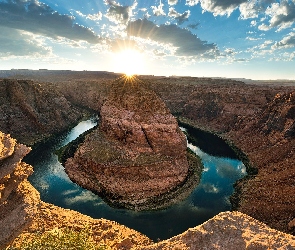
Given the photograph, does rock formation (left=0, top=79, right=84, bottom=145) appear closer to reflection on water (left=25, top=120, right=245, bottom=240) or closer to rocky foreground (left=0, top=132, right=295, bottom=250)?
reflection on water (left=25, top=120, right=245, bottom=240)

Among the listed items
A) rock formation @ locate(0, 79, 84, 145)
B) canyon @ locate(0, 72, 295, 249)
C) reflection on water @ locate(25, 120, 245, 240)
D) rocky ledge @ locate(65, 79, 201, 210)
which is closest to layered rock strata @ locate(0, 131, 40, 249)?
canyon @ locate(0, 72, 295, 249)

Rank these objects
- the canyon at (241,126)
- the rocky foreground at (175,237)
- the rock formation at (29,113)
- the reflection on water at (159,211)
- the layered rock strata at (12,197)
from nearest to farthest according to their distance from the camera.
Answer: the rocky foreground at (175,237) < the layered rock strata at (12,197) < the reflection on water at (159,211) < the canyon at (241,126) < the rock formation at (29,113)

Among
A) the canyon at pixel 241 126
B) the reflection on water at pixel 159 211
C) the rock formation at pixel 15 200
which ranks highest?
the rock formation at pixel 15 200

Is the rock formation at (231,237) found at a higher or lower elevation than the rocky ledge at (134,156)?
higher

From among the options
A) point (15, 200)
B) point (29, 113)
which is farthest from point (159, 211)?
point (29, 113)

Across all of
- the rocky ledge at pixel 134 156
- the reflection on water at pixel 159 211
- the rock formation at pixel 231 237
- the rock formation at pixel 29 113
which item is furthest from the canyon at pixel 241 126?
the rocky ledge at pixel 134 156

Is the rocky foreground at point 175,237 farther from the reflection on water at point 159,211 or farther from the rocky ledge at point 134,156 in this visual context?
the rocky ledge at point 134,156
